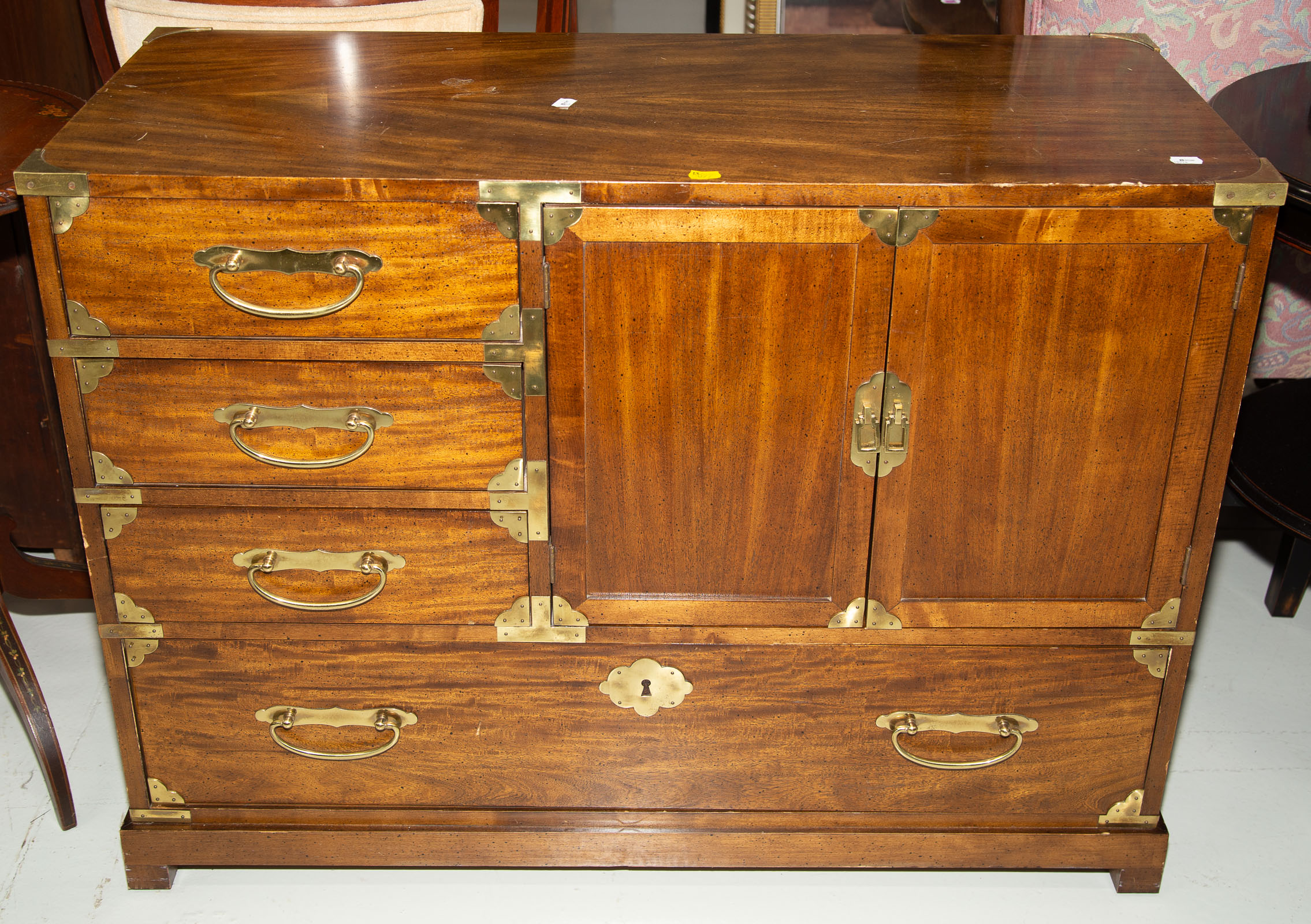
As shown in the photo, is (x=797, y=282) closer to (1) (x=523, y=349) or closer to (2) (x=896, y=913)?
(1) (x=523, y=349)

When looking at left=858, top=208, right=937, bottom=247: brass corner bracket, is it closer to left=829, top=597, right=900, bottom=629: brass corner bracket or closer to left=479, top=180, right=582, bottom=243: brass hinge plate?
left=479, top=180, right=582, bottom=243: brass hinge plate

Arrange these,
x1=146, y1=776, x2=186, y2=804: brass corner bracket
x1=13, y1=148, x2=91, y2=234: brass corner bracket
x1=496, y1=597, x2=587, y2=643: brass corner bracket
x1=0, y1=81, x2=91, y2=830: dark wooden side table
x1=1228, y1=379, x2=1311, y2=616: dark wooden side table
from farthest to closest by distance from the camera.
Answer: x1=1228, y1=379, x2=1311, y2=616: dark wooden side table, x1=0, y1=81, x2=91, y2=830: dark wooden side table, x1=146, y1=776, x2=186, y2=804: brass corner bracket, x1=496, y1=597, x2=587, y2=643: brass corner bracket, x1=13, y1=148, x2=91, y2=234: brass corner bracket

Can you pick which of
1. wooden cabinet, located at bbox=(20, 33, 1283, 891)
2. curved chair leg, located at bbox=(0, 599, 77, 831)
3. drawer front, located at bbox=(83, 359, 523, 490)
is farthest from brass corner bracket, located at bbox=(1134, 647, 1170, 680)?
curved chair leg, located at bbox=(0, 599, 77, 831)

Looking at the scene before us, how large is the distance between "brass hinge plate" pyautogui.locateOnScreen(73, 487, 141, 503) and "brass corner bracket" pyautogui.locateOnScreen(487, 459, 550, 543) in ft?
1.40

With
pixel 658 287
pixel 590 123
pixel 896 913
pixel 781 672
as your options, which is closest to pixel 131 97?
pixel 590 123

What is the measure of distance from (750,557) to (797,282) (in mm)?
354

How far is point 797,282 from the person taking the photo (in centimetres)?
147

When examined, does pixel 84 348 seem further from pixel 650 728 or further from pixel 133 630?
pixel 650 728

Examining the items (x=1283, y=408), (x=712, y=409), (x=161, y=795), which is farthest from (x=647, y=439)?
(x=1283, y=408)

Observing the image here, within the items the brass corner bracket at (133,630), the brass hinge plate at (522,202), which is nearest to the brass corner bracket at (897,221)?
the brass hinge plate at (522,202)

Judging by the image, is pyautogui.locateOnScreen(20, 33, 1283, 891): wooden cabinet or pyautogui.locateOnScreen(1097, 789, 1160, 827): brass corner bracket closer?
pyautogui.locateOnScreen(20, 33, 1283, 891): wooden cabinet

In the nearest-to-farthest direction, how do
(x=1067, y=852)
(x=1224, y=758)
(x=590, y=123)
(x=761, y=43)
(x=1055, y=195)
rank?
(x=1055, y=195) → (x=590, y=123) → (x=1067, y=852) → (x=761, y=43) → (x=1224, y=758)

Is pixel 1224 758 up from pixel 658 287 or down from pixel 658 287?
down

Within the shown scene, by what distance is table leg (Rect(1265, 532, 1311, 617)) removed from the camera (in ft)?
7.56
